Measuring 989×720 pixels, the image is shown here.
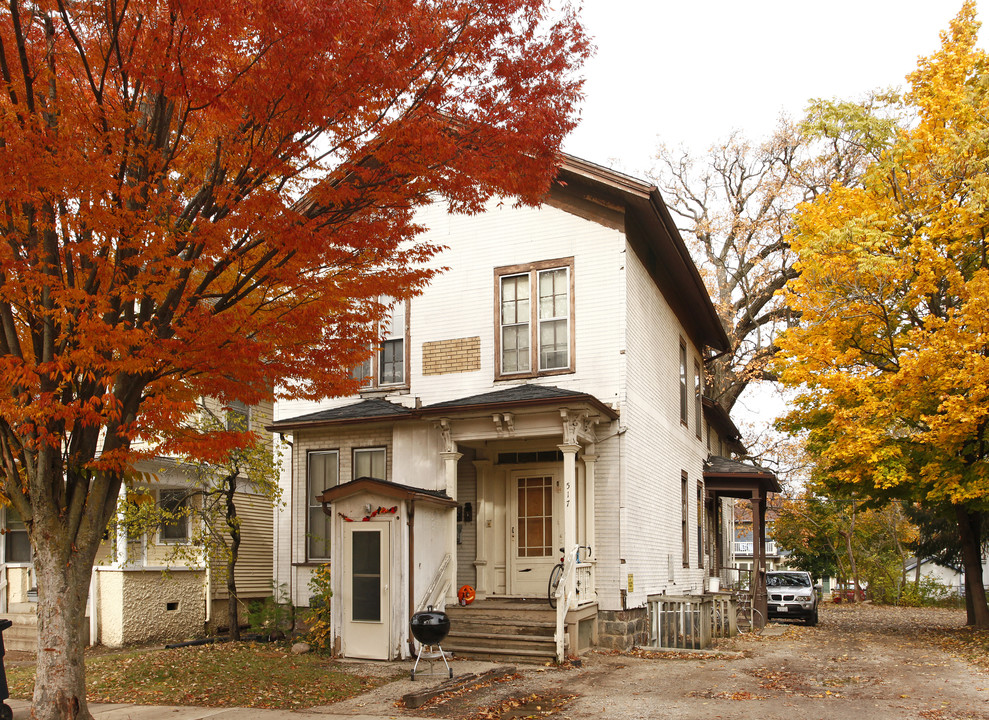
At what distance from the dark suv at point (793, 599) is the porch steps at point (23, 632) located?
18937 mm

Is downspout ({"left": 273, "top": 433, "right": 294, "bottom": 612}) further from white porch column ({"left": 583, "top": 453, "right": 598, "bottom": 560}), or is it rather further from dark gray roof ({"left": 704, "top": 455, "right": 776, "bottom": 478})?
dark gray roof ({"left": 704, "top": 455, "right": 776, "bottom": 478})

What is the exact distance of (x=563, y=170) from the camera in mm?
16172

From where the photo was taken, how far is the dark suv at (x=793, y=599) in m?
24.5

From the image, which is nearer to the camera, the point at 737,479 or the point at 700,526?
the point at 700,526

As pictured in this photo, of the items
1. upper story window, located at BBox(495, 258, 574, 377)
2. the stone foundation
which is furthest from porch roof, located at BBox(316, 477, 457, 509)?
the stone foundation

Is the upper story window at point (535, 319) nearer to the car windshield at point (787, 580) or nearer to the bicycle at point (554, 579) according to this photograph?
the bicycle at point (554, 579)

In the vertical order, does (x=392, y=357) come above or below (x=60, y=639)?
above

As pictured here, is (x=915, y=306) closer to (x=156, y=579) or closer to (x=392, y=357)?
(x=392, y=357)

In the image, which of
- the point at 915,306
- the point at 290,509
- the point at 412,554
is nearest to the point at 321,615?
the point at 412,554

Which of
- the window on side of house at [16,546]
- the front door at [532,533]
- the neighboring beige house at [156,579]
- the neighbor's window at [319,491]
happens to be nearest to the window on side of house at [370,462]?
the neighbor's window at [319,491]

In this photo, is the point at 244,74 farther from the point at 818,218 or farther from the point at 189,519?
the point at 818,218

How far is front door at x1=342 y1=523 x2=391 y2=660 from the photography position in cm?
1362

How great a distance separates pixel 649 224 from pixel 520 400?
4.74 meters

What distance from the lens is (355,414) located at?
55.5ft
